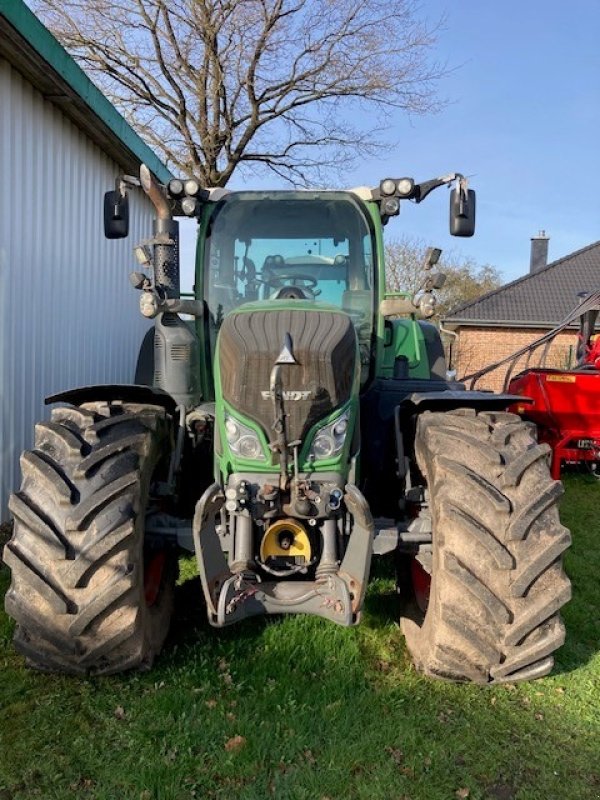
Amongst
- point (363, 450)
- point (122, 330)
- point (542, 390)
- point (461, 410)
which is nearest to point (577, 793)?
point (461, 410)

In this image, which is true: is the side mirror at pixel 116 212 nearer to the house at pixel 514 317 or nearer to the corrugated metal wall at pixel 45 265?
the corrugated metal wall at pixel 45 265

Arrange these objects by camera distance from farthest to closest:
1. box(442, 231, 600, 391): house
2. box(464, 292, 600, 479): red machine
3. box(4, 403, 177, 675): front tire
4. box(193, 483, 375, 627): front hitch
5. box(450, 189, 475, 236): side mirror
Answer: box(442, 231, 600, 391): house < box(464, 292, 600, 479): red machine < box(450, 189, 475, 236): side mirror < box(193, 483, 375, 627): front hitch < box(4, 403, 177, 675): front tire

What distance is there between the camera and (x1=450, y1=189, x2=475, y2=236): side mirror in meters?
4.44

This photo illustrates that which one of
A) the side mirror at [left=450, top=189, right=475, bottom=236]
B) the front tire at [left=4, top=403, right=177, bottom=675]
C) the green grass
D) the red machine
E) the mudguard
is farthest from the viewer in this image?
the red machine

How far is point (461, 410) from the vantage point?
12.0 feet

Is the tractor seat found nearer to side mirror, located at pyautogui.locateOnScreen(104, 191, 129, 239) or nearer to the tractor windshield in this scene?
the tractor windshield

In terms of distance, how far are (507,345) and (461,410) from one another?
24.0 meters

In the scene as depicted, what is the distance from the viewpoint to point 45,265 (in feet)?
22.1

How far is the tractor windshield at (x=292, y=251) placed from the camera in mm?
4473

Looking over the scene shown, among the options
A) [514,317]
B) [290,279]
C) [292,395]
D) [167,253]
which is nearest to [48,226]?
[167,253]

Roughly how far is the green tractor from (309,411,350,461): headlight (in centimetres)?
1

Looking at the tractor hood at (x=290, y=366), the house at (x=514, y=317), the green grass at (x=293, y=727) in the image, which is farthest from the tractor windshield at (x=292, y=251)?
the house at (x=514, y=317)

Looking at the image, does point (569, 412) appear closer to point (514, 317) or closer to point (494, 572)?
point (494, 572)

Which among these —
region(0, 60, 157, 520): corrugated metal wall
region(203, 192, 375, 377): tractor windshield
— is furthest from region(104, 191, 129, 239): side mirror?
region(0, 60, 157, 520): corrugated metal wall
